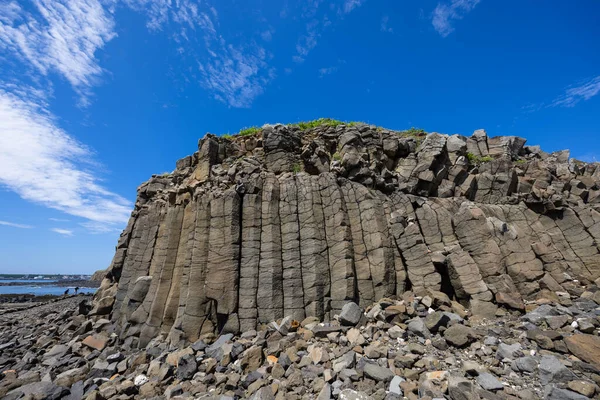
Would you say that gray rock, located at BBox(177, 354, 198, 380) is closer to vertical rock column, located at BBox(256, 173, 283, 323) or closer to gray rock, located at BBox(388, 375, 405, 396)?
vertical rock column, located at BBox(256, 173, 283, 323)

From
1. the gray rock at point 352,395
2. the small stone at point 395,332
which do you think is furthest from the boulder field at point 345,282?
the small stone at point 395,332

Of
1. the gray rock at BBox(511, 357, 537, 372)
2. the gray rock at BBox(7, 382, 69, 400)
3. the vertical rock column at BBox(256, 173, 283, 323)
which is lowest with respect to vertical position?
the gray rock at BBox(7, 382, 69, 400)

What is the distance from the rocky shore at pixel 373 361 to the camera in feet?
22.8

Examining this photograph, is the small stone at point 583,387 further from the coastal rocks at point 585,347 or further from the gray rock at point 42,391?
the gray rock at point 42,391

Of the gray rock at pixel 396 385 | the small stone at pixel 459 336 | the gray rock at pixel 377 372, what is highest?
the small stone at pixel 459 336

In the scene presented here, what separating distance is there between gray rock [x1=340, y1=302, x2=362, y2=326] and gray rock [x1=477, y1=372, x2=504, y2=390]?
4525mm

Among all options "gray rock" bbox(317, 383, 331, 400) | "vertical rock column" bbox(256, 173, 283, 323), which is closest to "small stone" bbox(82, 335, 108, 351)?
"vertical rock column" bbox(256, 173, 283, 323)

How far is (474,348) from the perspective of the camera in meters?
8.38

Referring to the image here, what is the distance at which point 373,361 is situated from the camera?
8406 mm

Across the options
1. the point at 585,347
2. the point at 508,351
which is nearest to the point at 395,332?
the point at 508,351

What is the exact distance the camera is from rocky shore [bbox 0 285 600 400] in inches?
274

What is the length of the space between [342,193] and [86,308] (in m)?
20.1

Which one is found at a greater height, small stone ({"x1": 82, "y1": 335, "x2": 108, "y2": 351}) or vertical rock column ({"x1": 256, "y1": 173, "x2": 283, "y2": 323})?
vertical rock column ({"x1": 256, "y1": 173, "x2": 283, "y2": 323})

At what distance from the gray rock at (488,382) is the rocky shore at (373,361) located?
24 mm
